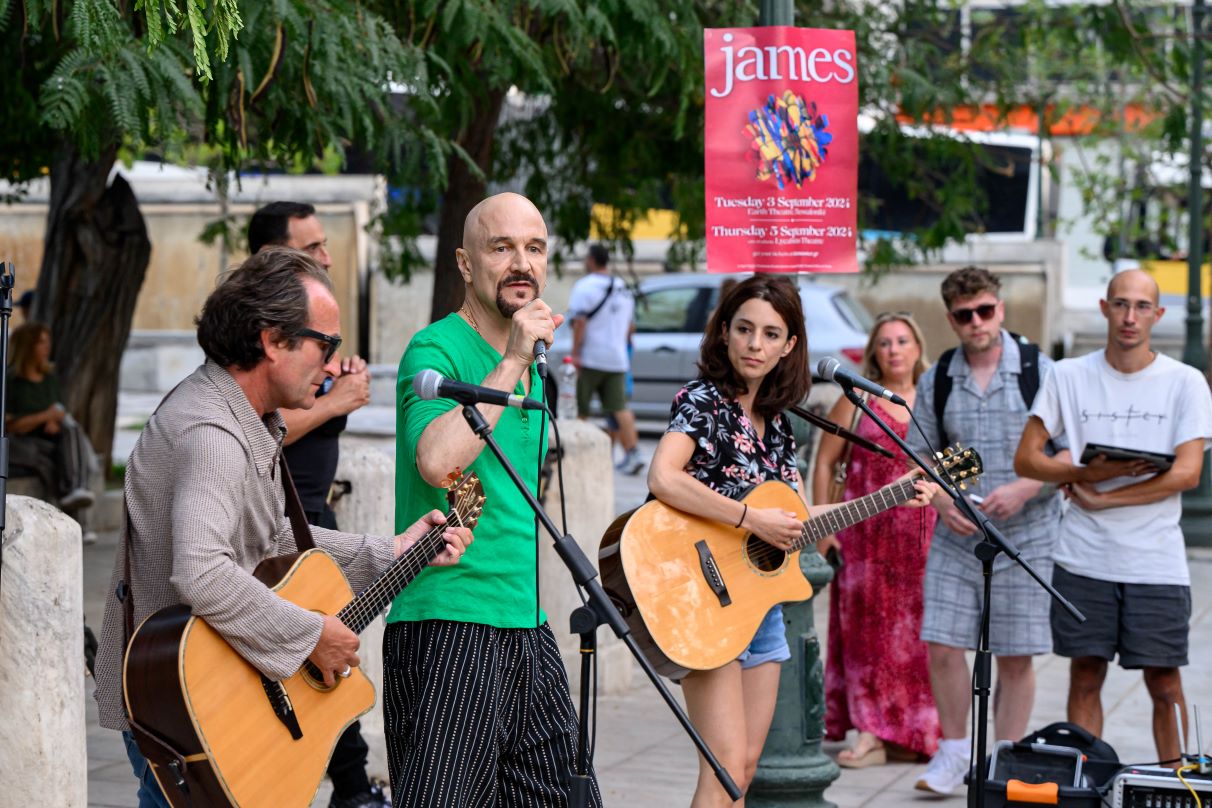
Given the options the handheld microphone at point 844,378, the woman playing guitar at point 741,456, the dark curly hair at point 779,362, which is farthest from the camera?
the dark curly hair at point 779,362

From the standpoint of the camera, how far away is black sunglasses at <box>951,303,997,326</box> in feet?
21.8

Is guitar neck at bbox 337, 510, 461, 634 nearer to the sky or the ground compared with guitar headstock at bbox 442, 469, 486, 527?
nearer to the ground

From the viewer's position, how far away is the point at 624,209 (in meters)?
11.1

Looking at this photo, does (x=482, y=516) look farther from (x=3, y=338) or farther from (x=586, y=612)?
(x=3, y=338)

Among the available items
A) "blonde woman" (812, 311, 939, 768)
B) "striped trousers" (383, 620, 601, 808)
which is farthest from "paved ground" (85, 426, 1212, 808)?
"striped trousers" (383, 620, 601, 808)

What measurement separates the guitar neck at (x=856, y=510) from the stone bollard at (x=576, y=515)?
2.43m

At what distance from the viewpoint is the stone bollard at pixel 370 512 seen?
6734 millimetres

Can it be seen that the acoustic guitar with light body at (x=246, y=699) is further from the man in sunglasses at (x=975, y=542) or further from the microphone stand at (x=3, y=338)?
the man in sunglasses at (x=975, y=542)

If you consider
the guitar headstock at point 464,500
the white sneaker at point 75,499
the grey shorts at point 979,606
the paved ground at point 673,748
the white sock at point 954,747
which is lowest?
the paved ground at point 673,748

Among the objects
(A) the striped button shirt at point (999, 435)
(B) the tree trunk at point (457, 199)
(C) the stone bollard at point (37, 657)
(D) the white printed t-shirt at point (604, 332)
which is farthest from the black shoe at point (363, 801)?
(D) the white printed t-shirt at point (604, 332)

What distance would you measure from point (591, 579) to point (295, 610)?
73 centimetres

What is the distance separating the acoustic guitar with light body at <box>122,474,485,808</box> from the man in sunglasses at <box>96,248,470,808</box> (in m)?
0.04

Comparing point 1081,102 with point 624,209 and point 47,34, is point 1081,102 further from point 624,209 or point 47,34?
point 47,34

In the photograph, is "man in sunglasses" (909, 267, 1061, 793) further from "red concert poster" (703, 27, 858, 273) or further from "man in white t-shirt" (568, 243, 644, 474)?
"man in white t-shirt" (568, 243, 644, 474)
